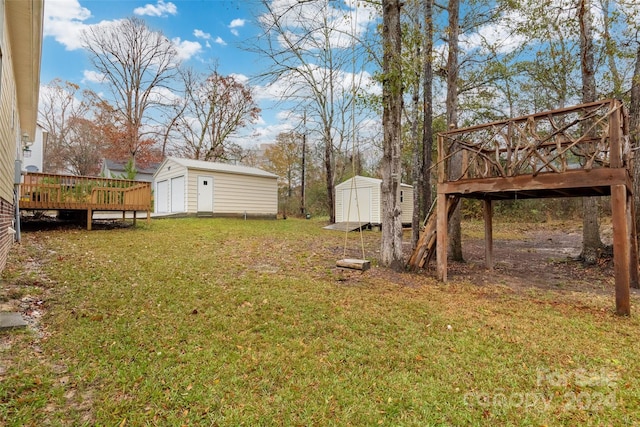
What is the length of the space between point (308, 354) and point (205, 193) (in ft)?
46.5

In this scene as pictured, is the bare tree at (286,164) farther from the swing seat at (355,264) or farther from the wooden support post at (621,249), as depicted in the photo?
the wooden support post at (621,249)

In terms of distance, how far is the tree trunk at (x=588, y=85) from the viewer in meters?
7.05

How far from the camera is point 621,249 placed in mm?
3928

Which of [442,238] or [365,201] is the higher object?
[365,201]

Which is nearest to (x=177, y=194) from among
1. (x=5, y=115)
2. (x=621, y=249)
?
(x=5, y=115)

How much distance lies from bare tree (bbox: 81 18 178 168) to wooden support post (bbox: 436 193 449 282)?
2268cm

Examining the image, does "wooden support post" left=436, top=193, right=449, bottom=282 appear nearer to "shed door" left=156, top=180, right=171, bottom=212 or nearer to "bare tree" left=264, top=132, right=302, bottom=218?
"shed door" left=156, top=180, right=171, bottom=212

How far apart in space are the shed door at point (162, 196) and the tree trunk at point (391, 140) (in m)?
13.9

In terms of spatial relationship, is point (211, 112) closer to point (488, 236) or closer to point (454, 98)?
point (454, 98)

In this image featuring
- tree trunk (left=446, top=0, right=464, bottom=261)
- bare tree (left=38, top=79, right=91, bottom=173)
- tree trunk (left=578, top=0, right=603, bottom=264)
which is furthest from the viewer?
bare tree (left=38, top=79, right=91, bottom=173)

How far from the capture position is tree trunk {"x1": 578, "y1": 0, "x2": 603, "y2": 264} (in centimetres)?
705

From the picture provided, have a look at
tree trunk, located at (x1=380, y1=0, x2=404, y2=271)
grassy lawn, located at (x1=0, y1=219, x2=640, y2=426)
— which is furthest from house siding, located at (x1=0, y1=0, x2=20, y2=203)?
tree trunk, located at (x1=380, y1=0, x2=404, y2=271)

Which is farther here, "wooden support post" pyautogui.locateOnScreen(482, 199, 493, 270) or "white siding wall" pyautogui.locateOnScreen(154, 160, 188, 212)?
"white siding wall" pyautogui.locateOnScreen(154, 160, 188, 212)

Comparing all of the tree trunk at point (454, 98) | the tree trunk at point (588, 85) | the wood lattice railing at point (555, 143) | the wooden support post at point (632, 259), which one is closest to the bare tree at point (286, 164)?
the tree trunk at point (454, 98)
